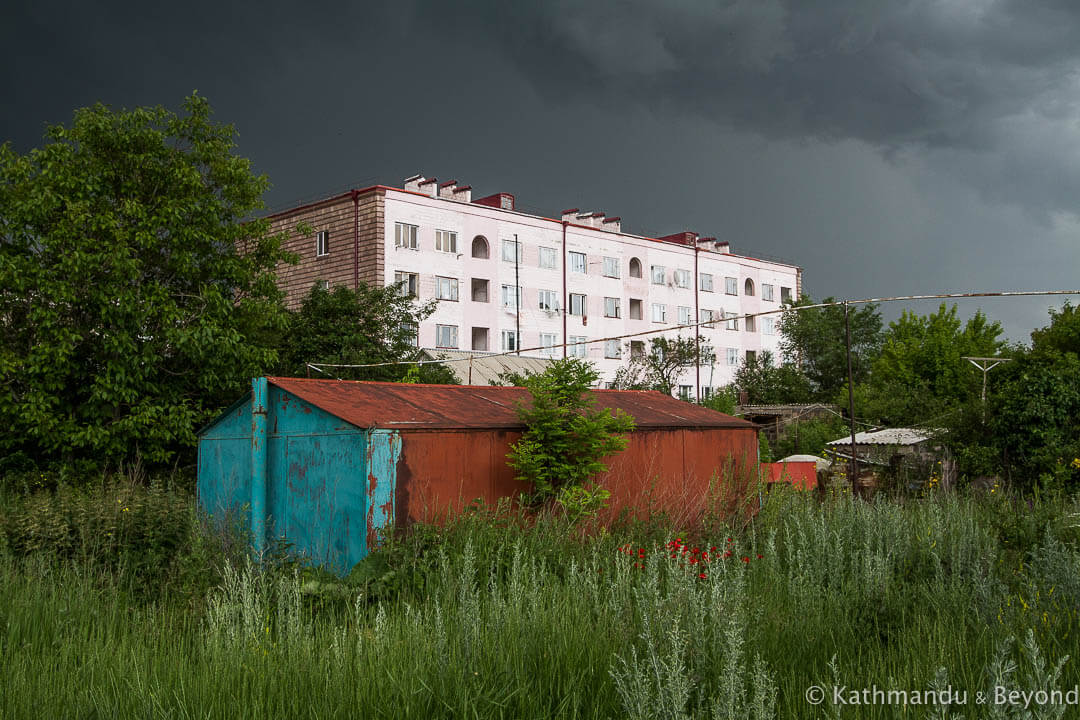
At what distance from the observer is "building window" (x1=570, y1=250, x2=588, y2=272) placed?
142 feet

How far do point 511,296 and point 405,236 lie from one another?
640 centimetres

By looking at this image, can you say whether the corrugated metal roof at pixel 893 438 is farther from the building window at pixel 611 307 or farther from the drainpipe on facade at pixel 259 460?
the building window at pixel 611 307

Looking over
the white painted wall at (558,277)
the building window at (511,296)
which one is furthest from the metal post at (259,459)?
the building window at (511,296)

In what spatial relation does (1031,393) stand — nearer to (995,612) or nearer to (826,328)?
(995,612)

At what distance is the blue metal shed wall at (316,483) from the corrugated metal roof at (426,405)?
17 cm

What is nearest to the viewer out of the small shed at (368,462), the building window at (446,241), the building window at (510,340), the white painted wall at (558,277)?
the small shed at (368,462)

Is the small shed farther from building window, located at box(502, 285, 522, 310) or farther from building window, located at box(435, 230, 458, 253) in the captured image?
building window, located at box(502, 285, 522, 310)

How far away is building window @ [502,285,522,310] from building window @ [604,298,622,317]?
5.92 m

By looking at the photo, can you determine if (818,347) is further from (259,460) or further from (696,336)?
(259,460)

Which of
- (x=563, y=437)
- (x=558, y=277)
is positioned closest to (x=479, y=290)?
(x=558, y=277)

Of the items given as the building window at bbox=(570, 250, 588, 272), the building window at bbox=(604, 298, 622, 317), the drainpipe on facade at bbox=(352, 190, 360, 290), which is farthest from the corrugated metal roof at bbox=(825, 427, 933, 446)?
the building window at bbox=(604, 298, 622, 317)

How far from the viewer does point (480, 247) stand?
3981 centimetres

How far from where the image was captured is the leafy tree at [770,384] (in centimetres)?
4947

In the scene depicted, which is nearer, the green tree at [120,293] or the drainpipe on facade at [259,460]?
the drainpipe on facade at [259,460]
